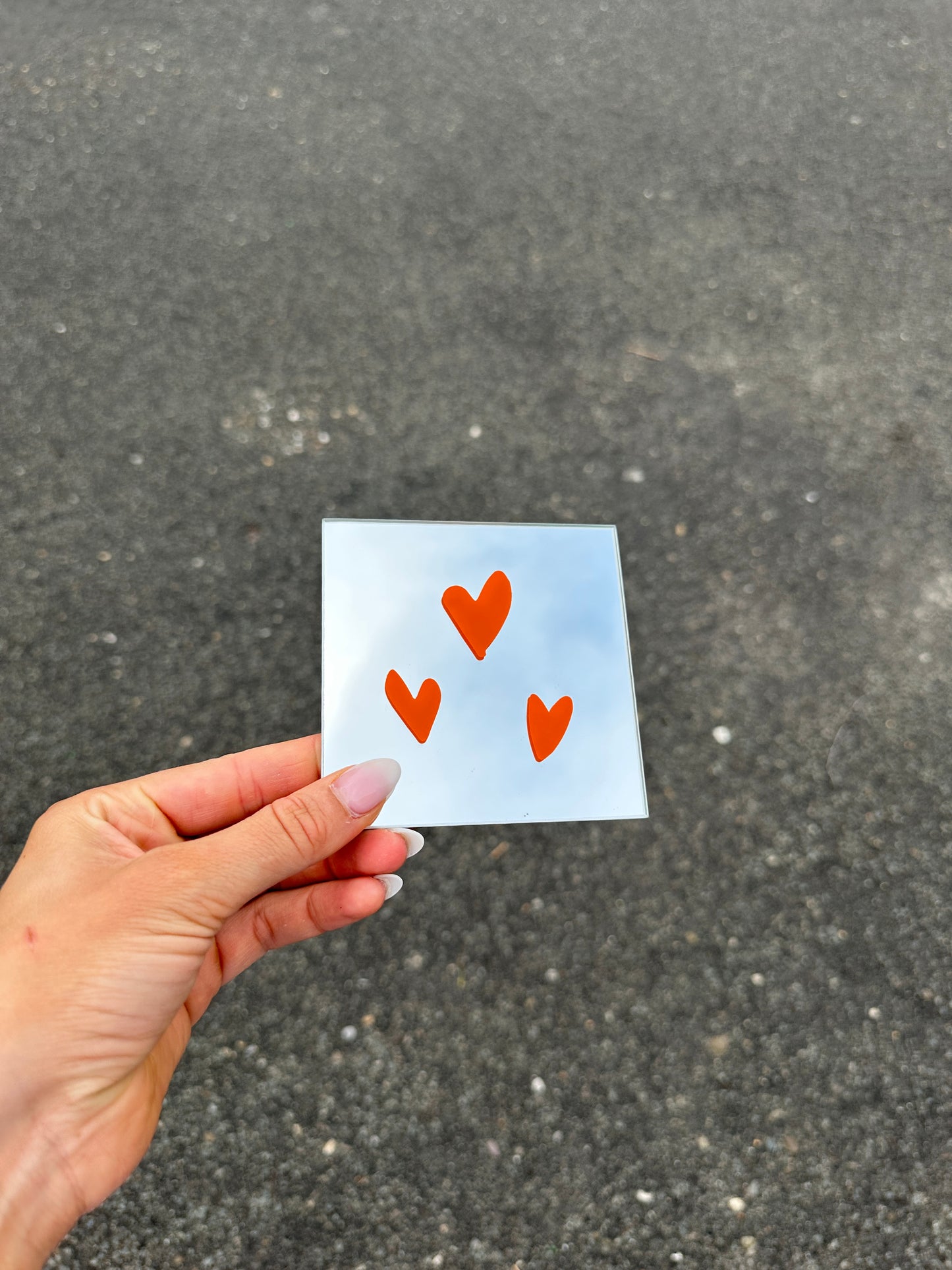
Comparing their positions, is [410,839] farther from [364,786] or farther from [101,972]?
[101,972]

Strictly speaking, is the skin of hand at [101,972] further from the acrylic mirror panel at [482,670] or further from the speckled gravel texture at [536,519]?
the speckled gravel texture at [536,519]

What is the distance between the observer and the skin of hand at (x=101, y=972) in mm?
1022

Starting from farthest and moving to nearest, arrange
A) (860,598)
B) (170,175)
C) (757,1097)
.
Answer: (170,175) < (860,598) < (757,1097)

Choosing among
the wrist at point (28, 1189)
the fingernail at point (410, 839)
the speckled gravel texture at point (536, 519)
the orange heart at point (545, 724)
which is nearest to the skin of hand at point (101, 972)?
the wrist at point (28, 1189)

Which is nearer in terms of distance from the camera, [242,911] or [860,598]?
[242,911]

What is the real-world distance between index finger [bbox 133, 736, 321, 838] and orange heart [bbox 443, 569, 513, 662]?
1.12 feet

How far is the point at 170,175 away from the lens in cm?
230

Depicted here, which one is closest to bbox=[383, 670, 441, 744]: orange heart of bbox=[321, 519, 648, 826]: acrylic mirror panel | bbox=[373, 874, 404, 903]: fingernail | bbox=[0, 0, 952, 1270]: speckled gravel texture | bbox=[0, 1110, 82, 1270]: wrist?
bbox=[321, 519, 648, 826]: acrylic mirror panel

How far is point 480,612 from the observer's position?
1419mm

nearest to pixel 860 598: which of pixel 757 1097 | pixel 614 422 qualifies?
pixel 614 422

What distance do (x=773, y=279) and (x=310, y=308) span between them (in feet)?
4.48

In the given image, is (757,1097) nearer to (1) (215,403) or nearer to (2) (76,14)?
(1) (215,403)

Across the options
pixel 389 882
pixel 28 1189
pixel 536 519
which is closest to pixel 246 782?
pixel 389 882

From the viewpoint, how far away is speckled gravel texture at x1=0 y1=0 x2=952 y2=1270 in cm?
155
